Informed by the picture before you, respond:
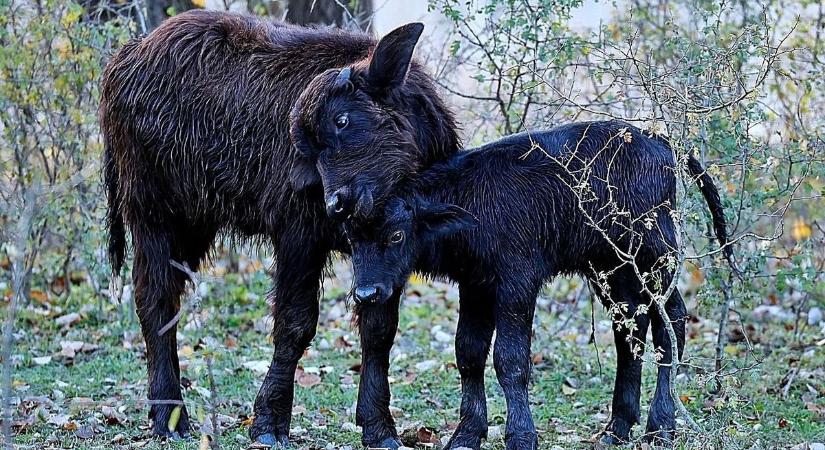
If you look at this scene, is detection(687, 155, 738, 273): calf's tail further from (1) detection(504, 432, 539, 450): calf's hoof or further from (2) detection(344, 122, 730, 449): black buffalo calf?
(1) detection(504, 432, 539, 450): calf's hoof

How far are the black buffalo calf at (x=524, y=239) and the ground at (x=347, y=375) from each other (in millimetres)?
548

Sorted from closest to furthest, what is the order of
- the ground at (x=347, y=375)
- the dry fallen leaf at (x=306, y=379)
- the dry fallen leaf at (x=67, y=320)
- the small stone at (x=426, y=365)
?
the ground at (x=347, y=375)
the dry fallen leaf at (x=306, y=379)
the small stone at (x=426, y=365)
the dry fallen leaf at (x=67, y=320)

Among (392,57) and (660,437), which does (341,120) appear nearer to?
(392,57)

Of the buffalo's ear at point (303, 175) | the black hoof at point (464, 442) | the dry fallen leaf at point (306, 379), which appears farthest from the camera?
the dry fallen leaf at point (306, 379)

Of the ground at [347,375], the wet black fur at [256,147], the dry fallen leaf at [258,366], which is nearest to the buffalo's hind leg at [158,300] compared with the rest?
the wet black fur at [256,147]

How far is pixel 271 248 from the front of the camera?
25.1 feet

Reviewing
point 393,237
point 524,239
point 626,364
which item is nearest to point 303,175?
point 393,237

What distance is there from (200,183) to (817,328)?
6.16m

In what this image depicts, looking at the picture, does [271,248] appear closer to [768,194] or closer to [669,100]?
[669,100]

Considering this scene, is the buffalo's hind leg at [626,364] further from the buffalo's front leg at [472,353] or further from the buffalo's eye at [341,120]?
the buffalo's eye at [341,120]

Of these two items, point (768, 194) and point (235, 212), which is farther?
point (768, 194)

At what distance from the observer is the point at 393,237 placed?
638 cm

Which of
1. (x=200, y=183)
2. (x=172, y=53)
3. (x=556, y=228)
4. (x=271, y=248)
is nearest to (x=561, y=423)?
(x=556, y=228)

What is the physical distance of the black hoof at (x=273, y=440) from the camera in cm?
695
